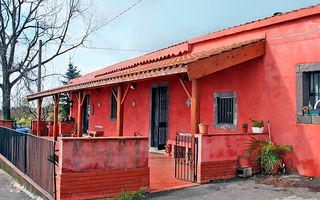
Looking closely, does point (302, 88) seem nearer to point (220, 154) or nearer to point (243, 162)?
point (243, 162)

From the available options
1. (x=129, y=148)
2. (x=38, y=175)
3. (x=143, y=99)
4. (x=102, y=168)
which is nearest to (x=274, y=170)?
(x=129, y=148)

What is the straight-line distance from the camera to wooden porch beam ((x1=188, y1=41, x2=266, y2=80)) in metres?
5.69

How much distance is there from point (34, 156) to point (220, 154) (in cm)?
390

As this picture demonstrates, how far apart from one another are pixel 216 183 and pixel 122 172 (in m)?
1.99

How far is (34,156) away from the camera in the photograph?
6008mm

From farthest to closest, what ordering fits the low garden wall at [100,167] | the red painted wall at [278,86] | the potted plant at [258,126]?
the potted plant at [258,126], the red painted wall at [278,86], the low garden wall at [100,167]

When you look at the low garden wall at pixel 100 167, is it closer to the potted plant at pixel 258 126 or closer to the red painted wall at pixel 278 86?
the potted plant at pixel 258 126

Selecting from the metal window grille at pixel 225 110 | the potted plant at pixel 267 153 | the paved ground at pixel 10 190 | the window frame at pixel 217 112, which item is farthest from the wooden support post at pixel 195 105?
the paved ground at pixel 10 190

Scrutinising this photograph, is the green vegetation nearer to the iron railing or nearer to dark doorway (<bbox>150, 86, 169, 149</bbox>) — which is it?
the iron railing

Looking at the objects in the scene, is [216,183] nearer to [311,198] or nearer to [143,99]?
[311,198]

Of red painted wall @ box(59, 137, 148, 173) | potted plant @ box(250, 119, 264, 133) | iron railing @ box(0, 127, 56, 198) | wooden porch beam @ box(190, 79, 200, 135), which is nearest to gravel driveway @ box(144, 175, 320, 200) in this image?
red painted wall @ box(59, 137, 148, 173)

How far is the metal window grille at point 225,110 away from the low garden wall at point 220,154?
126cm

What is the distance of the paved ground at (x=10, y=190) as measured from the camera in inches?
237

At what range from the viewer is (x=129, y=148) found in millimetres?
5137
